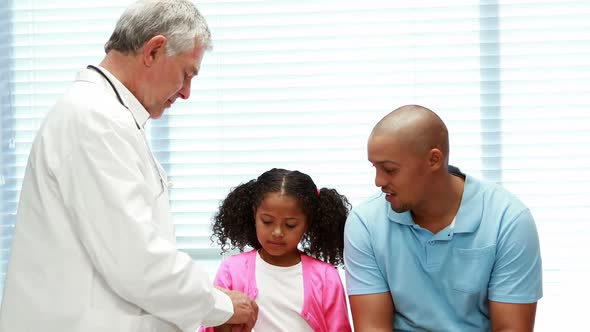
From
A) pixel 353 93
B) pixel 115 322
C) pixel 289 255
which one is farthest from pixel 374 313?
pixel 353 93

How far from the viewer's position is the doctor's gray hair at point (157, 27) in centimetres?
177

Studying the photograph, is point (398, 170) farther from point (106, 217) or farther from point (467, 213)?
point (106, 217)

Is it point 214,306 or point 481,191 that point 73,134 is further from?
point 481,191

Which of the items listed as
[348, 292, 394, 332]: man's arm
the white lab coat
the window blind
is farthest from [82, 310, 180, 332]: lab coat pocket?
the window blind

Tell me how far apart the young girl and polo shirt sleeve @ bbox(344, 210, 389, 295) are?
12 cm

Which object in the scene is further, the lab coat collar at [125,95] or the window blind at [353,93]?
the window blind at [353,93]

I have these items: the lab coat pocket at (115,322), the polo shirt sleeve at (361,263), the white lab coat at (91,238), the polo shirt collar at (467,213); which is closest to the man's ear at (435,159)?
the polo shirt collar at (467,213)

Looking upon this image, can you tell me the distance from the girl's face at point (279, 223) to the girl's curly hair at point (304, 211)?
0.02 metres

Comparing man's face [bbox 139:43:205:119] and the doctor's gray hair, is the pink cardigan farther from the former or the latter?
the doctor's gray hair

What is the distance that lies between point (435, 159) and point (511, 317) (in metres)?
0.48

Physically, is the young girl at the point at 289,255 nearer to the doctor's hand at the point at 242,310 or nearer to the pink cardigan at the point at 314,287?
the pink cardigan at the point at 314,287

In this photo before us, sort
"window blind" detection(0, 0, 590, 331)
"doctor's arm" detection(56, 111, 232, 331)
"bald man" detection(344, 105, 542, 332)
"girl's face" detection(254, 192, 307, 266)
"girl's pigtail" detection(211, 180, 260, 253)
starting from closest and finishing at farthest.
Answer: "doctor's arm" detection(56, 111, 232, 331)
"bald man" detection(344, 105, 542, 332)
"girl's face" detection(254, 192, 307, 266)
"girl's pigtail" detection(211, 180, 260, 253)
"window blind" detection(0, 0, 590, 331)

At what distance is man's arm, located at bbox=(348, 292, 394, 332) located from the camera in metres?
2.17

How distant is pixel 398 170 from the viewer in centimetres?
207
